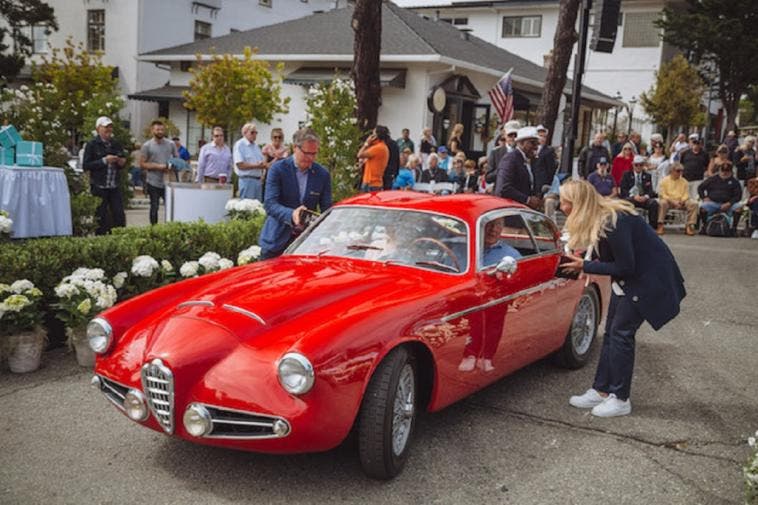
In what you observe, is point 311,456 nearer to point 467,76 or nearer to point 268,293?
point 268,293

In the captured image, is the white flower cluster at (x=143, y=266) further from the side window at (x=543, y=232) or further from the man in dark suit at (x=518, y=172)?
the man in dark suit at (x=518, y=172)

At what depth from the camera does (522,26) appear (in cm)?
4450

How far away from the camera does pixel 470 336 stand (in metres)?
4.61

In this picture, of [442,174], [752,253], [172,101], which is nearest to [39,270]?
[442,174]

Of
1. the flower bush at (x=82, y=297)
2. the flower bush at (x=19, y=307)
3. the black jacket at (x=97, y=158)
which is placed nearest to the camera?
the flower bush at (x=19, y=307)

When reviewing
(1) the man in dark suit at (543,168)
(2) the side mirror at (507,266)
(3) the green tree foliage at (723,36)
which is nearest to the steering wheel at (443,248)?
(2) the side mirror at (507,266)

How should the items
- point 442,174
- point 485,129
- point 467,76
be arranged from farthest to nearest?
point 485,129 < point 467,76 < point 442,174

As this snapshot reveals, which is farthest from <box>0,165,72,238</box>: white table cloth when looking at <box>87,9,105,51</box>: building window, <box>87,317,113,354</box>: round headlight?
<box>87,9,105,51</box>: building window

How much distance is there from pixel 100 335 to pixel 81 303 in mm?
1720

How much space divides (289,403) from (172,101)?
2662cm

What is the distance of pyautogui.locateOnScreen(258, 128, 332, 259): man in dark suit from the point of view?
6.54 m

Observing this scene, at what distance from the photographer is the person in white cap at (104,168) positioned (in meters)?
10.1

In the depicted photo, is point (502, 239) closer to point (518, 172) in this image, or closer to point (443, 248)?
point (443, 248)

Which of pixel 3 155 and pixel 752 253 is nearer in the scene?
pixel 3 155
